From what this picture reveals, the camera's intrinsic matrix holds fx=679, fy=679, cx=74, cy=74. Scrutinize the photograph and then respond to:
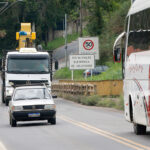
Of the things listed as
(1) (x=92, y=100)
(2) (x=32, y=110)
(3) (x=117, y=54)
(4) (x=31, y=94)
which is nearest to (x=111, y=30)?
(1) (x=92, y=100)

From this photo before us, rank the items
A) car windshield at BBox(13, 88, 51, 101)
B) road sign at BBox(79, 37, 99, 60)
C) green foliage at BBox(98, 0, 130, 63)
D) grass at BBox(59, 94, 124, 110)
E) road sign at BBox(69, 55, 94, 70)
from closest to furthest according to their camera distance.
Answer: car windshield at BBox(13, 88, 51, 101)
grass at BBox(59, 94, 124, 110)
road sign at BBox(79, 37, 99, 60)
road sign at BBox(69, 55, 94, 70)
green foliage at BBox(98, 0, 130, 63)

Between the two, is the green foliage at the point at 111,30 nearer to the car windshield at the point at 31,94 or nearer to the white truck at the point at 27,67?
the white truck at the point at 27,67

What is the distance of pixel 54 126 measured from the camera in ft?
79.2

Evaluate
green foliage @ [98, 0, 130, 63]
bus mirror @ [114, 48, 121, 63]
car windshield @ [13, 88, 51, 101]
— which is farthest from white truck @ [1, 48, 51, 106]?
green foliage @ [98, 0, 130, 63]

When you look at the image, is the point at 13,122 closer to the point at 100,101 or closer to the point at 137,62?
the point at 137,62

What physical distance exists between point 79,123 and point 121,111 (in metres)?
8.50

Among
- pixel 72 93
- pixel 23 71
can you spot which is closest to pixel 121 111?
pixel 23 71

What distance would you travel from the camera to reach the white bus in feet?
56.2

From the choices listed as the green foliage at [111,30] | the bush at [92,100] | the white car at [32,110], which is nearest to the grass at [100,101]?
the bush at [92,100]

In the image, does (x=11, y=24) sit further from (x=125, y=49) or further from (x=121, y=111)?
(x=125, y=49)

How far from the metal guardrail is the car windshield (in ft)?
60.2

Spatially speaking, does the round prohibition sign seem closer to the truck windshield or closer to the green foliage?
the truck windshield

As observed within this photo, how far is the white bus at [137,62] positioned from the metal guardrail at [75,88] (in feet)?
77.8

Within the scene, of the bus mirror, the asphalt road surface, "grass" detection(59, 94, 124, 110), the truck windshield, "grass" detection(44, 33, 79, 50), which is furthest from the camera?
"grass" detection(44, 33, 79, 50)
